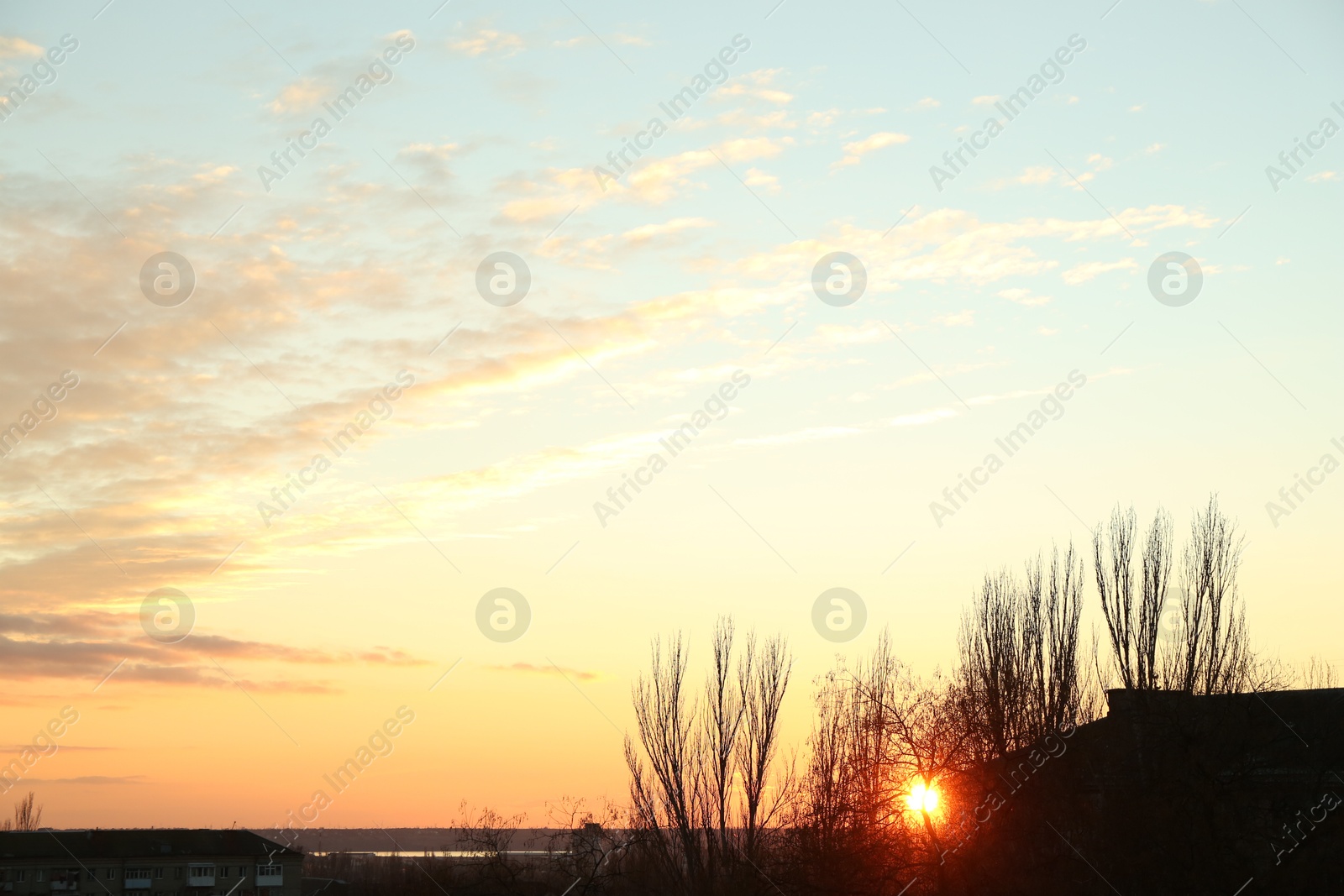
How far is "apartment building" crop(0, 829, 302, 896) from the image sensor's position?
235 ft

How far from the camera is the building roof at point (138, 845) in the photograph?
2894 inches

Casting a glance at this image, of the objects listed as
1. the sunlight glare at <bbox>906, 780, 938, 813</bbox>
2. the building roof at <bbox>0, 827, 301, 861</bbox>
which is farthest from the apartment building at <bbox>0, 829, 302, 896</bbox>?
the sunlight glare at <bbox>906, 780, 938, 813</bbox>

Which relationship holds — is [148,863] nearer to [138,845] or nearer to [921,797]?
[138,845]

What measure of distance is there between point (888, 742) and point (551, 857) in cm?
1615

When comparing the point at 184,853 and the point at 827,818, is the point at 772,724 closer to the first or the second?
the point at 827,818

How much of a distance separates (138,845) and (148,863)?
2.10 metres

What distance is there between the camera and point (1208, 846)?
27.2 m

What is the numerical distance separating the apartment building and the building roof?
6 cm

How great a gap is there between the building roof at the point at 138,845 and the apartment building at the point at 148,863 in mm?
58

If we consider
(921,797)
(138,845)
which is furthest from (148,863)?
(921,797)

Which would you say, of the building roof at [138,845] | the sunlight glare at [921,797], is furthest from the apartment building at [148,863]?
the sunlight glare at [921,797]

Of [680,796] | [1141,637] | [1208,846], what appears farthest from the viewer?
[680,796]

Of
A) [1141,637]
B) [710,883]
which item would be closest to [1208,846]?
[1141,637]

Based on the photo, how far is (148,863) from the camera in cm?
7606
